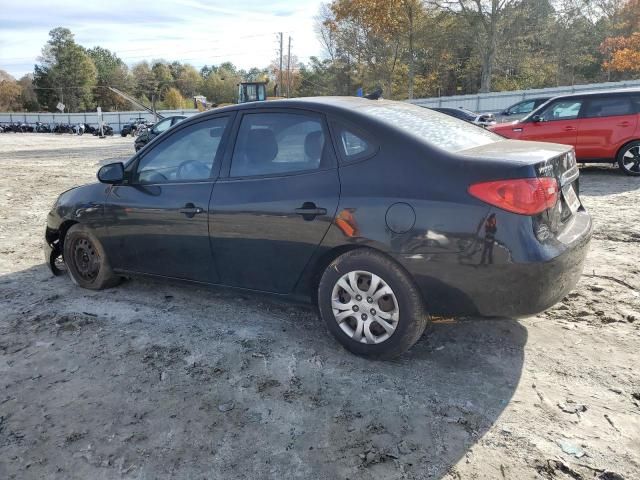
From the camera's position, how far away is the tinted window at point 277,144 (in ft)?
11.0

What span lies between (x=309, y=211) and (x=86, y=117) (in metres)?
67.0

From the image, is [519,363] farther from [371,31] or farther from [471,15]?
[371,31]

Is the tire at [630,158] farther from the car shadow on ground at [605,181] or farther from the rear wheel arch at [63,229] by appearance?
the rear wheel arch at [63,229]

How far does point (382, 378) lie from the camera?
3.02m

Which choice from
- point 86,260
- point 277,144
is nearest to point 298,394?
point 277,144

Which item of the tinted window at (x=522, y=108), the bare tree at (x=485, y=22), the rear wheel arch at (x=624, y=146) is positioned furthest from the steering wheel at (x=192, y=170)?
the bare tree at (x=485, y=22)

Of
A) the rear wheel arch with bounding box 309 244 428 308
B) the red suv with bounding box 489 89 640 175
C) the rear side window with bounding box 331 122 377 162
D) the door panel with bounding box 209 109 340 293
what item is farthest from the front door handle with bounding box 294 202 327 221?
the red suv with bounding box 489 89 640 175

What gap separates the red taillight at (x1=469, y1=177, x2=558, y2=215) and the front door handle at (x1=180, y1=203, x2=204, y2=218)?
6.47 feet

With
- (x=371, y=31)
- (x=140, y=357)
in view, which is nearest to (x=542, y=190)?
(x=140, y=357)

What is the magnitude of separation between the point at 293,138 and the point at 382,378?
168 cm

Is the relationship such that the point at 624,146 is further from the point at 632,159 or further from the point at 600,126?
the point at 600,126

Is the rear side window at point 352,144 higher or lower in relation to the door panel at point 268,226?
higher

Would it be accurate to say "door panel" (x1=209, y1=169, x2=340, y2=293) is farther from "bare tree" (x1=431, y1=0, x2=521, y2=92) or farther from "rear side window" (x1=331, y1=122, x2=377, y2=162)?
"bare tree" (x1=431, y1=0, x2=521, y2=92)

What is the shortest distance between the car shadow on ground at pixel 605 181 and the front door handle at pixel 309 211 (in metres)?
6.92
